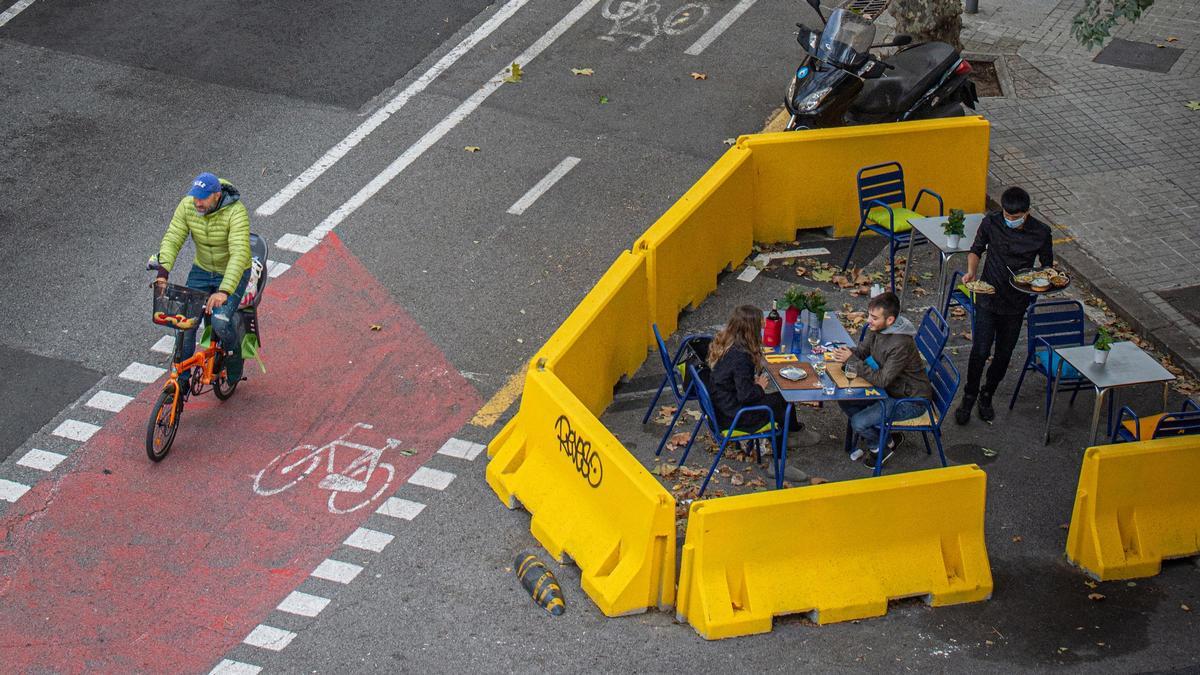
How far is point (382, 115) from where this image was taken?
52.9 ft

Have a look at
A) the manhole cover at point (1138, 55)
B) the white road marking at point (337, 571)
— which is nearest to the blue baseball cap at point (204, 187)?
the white road marking at point (337, 571)

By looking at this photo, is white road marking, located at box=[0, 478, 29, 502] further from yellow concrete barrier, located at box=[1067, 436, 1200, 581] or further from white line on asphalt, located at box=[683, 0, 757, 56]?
white line on asphalt, located at box=[683, 0, 757, 56]

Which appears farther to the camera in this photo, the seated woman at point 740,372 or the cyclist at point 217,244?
the cyclist at point 217,244

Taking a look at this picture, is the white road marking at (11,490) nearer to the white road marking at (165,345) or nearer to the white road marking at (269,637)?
the white road marking at (165,345)

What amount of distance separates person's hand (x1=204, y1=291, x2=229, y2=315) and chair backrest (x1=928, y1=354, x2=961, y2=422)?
5310 millimetres

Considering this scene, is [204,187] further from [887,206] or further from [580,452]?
[887,206]

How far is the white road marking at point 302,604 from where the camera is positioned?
968cm

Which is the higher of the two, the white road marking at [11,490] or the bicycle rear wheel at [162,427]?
the bicycle rear wheel at [162,427]

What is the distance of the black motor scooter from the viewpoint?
49.5ft

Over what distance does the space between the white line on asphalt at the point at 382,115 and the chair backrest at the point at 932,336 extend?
21.4 ft

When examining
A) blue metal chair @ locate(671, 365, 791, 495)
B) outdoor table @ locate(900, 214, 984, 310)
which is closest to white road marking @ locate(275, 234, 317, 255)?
blue metal chair @ locate(671, 365, 791, 495)

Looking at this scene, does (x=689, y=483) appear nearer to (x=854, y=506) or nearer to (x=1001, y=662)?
(x=854, y=506)

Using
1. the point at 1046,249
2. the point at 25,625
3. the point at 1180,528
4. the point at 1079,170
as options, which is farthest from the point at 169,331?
the point at 1079,170

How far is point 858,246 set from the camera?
14414mm
